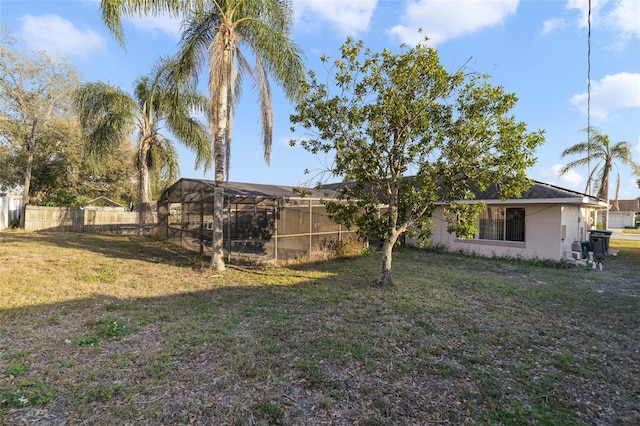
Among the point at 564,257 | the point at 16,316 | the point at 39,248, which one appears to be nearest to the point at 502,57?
the point at 564,257

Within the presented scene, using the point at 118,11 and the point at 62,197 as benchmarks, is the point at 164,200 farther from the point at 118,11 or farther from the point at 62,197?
the point at 62,197

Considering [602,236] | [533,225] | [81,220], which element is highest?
[533,225]

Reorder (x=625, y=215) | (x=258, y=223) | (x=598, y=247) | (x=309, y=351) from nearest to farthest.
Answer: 1. (x=309, y=351)
2. (x=258, y=223)
3. (x=598, y=247)
4. (x=625, y=215)

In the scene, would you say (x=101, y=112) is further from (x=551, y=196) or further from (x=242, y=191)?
(x=551, y=196)

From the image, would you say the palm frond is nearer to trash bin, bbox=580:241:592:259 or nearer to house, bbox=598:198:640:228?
trash bin, bbox=580:241:592:259

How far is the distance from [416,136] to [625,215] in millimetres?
52896

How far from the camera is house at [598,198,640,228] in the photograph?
4084cm

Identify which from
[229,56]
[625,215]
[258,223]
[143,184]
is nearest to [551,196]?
[258,223]

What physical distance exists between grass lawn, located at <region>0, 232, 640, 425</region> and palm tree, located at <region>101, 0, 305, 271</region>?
3.30 meters

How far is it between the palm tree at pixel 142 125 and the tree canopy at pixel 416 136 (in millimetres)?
8776

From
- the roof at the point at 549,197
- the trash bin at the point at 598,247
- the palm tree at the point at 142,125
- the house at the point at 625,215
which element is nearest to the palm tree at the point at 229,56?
the roof at the point at 549,197

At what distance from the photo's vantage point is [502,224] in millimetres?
12297

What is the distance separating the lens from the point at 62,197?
19.8 m

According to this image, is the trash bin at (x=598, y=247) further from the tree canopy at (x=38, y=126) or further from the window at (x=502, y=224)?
the tree canopy at (x=38, y=126)
